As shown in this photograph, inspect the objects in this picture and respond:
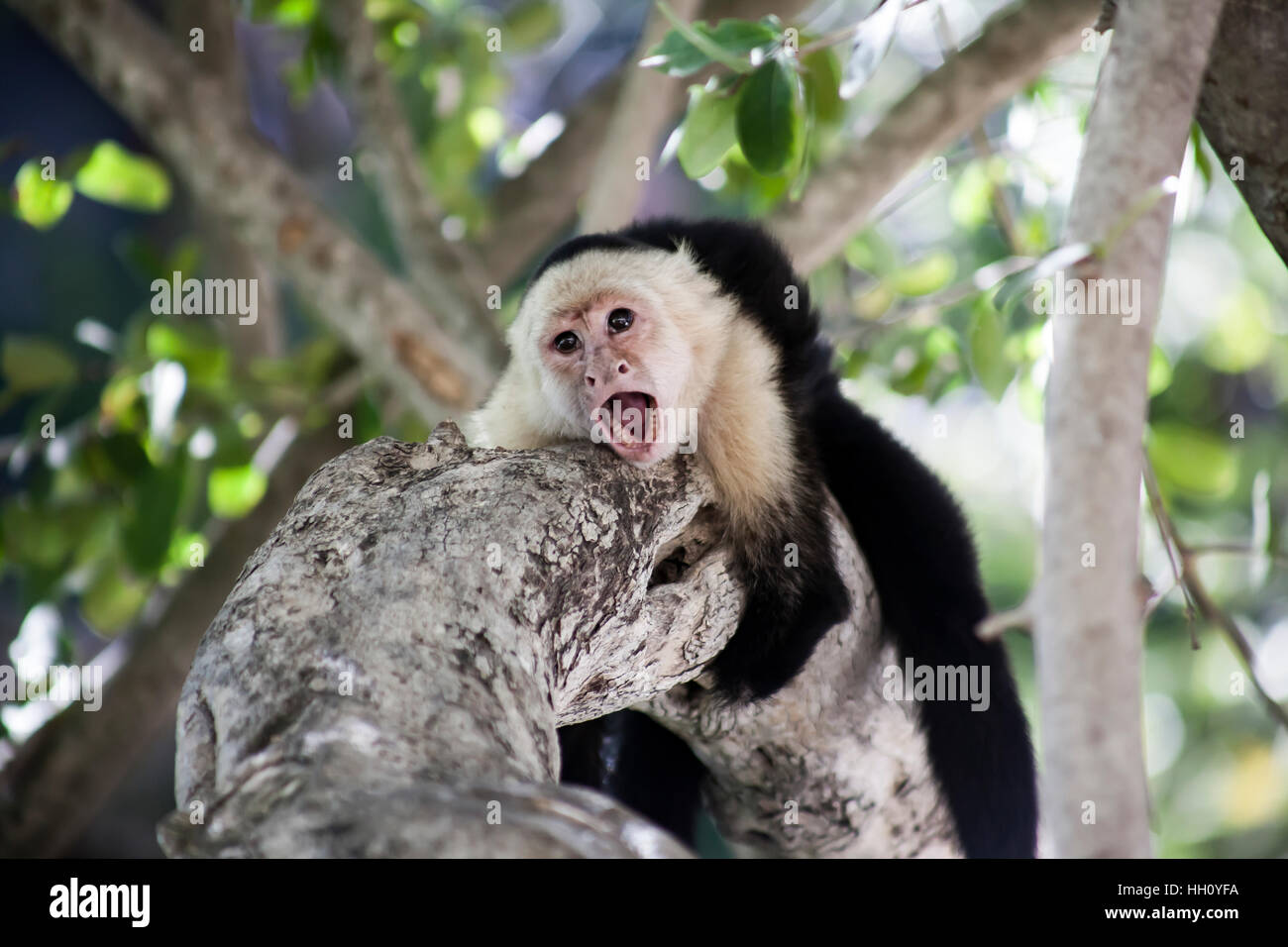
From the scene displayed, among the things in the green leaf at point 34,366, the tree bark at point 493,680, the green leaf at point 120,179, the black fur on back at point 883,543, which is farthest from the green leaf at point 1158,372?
the green leaf at point 34,366

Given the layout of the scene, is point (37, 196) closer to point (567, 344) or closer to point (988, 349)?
point (567, 344)

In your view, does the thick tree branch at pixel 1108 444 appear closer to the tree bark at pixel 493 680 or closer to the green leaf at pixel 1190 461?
the tree bark at pixel 493 680

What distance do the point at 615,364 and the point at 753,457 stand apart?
338 millimetres

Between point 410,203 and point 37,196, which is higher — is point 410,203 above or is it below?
above

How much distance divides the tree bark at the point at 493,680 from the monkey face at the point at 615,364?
0.60 ft

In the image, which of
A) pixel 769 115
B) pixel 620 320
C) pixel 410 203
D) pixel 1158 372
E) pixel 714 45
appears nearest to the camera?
pixel 714 45

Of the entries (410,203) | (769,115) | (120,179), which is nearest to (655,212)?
(410,203)

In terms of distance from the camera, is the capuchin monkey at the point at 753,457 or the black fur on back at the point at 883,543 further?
the black fur on back at the point at 883,543

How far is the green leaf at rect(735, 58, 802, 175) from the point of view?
2020 mm

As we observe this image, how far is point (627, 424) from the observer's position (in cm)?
205

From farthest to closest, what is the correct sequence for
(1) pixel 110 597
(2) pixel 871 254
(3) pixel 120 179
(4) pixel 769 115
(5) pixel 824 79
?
(2) pixel 871 254 < (1) pixel 110 597 < (3) pixel 120 179 < (5) pixel 824 79 < (4) pixel 769 115

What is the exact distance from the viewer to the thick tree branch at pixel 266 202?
11.1 feet

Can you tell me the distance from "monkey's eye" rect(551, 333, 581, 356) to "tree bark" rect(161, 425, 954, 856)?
44cm
